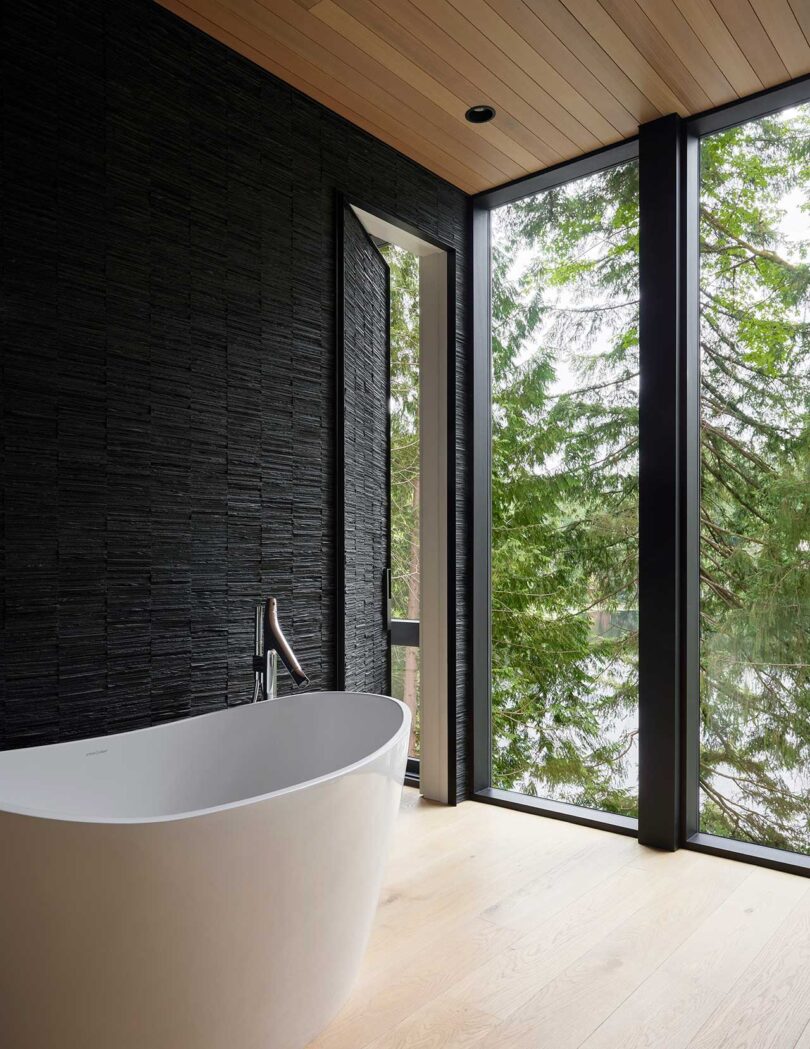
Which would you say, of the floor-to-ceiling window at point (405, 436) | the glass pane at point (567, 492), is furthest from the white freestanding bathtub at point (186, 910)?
the floor-to-ceiling window at point (405, 436)

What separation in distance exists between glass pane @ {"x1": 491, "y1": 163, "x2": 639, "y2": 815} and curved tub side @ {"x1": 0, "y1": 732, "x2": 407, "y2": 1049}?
7.11ft

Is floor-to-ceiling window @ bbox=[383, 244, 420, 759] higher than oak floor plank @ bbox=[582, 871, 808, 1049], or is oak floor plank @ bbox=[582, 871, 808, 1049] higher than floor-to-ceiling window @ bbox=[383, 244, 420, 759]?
floor-to-ceiling window @ bbox=[383, 244, 420, 759]

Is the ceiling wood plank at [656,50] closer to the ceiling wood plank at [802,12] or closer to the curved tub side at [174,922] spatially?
the ceiling wood plank at [802,12]

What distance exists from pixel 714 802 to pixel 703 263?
88.8 inches

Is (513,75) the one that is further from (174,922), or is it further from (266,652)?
(174,922)

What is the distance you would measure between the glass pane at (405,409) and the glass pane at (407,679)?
0.25 m

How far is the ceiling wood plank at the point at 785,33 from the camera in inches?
90.7

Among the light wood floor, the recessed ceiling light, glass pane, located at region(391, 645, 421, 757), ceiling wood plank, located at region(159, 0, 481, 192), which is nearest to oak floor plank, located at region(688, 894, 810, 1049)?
the light wood floor

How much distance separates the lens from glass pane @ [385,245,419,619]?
455 cm

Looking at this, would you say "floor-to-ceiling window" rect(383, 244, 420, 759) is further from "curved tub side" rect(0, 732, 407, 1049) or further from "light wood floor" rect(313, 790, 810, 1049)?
"curved tub side" rect(0, 732, 407, 1049)

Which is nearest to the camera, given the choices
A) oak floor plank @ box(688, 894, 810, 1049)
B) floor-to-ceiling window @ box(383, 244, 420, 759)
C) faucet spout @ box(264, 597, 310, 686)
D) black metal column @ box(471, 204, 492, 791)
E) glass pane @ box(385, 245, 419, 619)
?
oak floor plank @ box(688, 894, 810, 1049)

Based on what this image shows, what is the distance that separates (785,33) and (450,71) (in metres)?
1.06

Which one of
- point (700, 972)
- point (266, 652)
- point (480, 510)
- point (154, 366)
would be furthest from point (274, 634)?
point (700, 972)

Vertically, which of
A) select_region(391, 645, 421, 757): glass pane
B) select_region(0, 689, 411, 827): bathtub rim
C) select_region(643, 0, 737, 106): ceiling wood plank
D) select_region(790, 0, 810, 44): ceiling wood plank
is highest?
select_region(790, 0, 810, 44): ceiling wood plank
